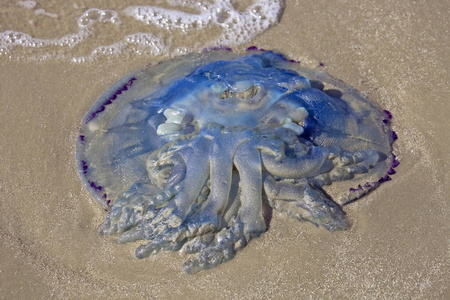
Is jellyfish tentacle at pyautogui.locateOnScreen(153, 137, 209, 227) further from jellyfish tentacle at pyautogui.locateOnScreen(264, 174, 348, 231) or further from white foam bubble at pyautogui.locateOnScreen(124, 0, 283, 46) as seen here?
white foam bubble at pyautogui.locateOnScreen(124, 0, 283, 46)

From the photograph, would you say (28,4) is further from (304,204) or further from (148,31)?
(304,204)

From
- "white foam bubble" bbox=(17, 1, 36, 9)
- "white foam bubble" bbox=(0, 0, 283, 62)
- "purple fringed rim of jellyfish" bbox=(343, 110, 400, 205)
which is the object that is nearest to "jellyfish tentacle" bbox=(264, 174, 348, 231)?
"purple fringed rim of jellyfish" bbox=(343, 110, 400, 205)

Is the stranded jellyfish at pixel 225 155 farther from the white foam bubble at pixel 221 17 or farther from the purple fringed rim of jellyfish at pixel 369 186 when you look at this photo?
the white foam bubble at pixel 221 17

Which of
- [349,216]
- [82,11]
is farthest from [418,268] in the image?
[82,11]

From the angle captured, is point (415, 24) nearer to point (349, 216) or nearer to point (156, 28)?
point (349, 216)

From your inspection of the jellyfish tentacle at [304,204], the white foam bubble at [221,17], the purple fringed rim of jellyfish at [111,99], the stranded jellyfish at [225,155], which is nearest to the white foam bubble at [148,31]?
the white foam bubble at [221,17]

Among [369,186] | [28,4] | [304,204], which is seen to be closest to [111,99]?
[28,4]

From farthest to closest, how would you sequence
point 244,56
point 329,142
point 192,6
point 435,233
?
point 192,6, point 244,56, point 329,142, point 435,233
